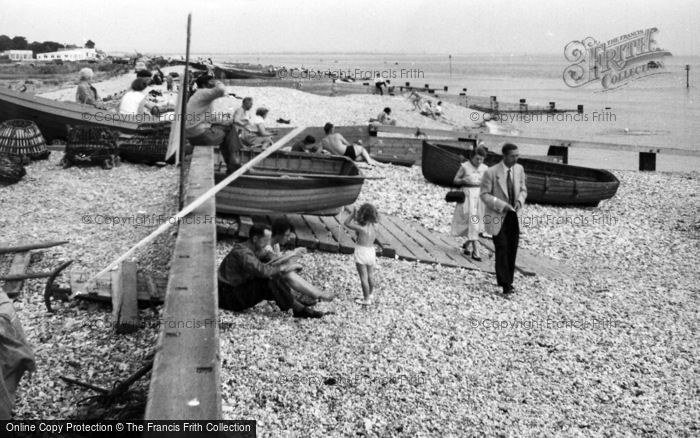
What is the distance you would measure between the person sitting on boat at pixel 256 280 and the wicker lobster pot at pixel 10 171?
6.97 meters

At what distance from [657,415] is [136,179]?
35.1 feet

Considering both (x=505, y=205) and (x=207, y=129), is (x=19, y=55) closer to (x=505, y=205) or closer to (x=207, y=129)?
(x=207, y=129)

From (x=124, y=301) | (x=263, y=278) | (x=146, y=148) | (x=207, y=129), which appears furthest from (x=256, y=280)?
(x=146, y=148)

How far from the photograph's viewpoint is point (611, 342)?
7598 millimetres

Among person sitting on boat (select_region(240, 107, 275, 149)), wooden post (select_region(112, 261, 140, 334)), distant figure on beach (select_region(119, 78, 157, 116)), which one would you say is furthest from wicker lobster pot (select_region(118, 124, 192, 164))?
wooden post (select_region(112, 261, 140, 334))

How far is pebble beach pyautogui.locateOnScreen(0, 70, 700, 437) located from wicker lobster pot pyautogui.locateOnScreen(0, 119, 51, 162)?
2.10m

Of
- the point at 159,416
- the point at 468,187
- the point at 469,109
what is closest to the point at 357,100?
the point at 469,109

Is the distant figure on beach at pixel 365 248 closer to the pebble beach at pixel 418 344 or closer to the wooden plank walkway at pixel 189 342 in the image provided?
the pebble beach at pixel 418 344

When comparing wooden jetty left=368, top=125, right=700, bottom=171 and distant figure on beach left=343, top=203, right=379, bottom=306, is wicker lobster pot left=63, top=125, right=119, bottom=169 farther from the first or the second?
distant figure on beach left=343, top=203, right=379, bottom=306

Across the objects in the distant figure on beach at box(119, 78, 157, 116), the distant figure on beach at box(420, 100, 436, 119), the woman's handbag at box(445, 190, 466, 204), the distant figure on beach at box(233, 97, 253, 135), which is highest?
the distant figure on beach at box(420, 100, 436, 119)

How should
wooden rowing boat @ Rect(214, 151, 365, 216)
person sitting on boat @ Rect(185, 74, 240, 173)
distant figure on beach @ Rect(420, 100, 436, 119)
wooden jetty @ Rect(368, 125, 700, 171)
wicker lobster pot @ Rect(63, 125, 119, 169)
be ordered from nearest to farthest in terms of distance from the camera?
wooden rowing boat @ Rect(214, 151, 365, 216) → person sitting on boat @ Rect(185, 74, 240, 173) → wicker lobster pot @ Rect(63, 125, 119, 169) → wooden jetty @ Rect(368, 125, 700, 171) → distant figure on beach @ Rect(420, 100, 436, 119)

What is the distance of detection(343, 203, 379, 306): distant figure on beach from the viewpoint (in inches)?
306

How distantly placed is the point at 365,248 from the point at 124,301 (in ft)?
8.82

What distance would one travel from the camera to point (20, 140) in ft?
45.6
